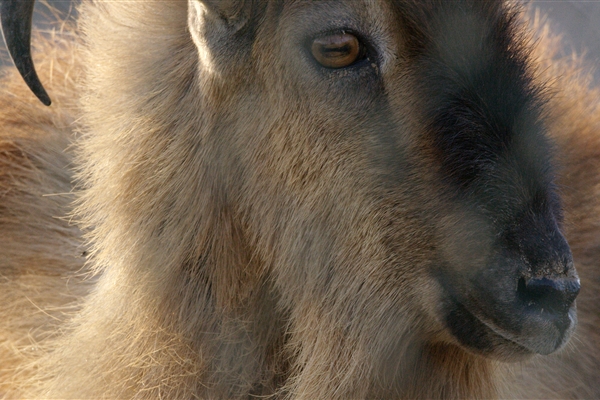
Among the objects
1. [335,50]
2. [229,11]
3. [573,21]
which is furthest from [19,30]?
[573,21]

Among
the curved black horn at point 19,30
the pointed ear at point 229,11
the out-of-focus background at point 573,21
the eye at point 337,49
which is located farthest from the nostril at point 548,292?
the out-of-focus background at point 573,21

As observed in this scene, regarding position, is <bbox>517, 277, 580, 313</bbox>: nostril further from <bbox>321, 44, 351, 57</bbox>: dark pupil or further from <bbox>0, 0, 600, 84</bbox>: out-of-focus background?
<bbox>0, 0, 600, 84</bbox>: out-of-focus background

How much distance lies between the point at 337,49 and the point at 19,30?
0.97 metres

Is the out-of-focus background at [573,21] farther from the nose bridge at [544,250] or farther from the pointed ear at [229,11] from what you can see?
the nose bridge at [544,250]

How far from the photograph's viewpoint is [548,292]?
2113 millimetres

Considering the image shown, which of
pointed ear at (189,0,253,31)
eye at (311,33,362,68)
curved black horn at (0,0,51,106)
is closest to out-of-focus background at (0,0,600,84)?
curved black horn at (0,0,51,106)

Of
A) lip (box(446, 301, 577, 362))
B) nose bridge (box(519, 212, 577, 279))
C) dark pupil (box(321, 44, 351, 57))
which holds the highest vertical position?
dark pupil (box(321, 44, 351, 57))

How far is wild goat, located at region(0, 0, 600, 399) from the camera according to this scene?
2209mm

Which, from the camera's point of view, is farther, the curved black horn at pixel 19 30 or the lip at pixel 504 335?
the curved black horn at pixel 19 30

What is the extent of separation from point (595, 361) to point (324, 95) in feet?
7.17

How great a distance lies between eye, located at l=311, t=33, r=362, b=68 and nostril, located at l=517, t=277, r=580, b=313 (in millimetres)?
771

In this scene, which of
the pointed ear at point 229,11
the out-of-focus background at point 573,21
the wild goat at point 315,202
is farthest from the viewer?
the out-of-focus background at point 573,21

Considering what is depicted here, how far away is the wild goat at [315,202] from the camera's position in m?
2.21

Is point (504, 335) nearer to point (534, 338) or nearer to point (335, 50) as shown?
point (534, 338)
